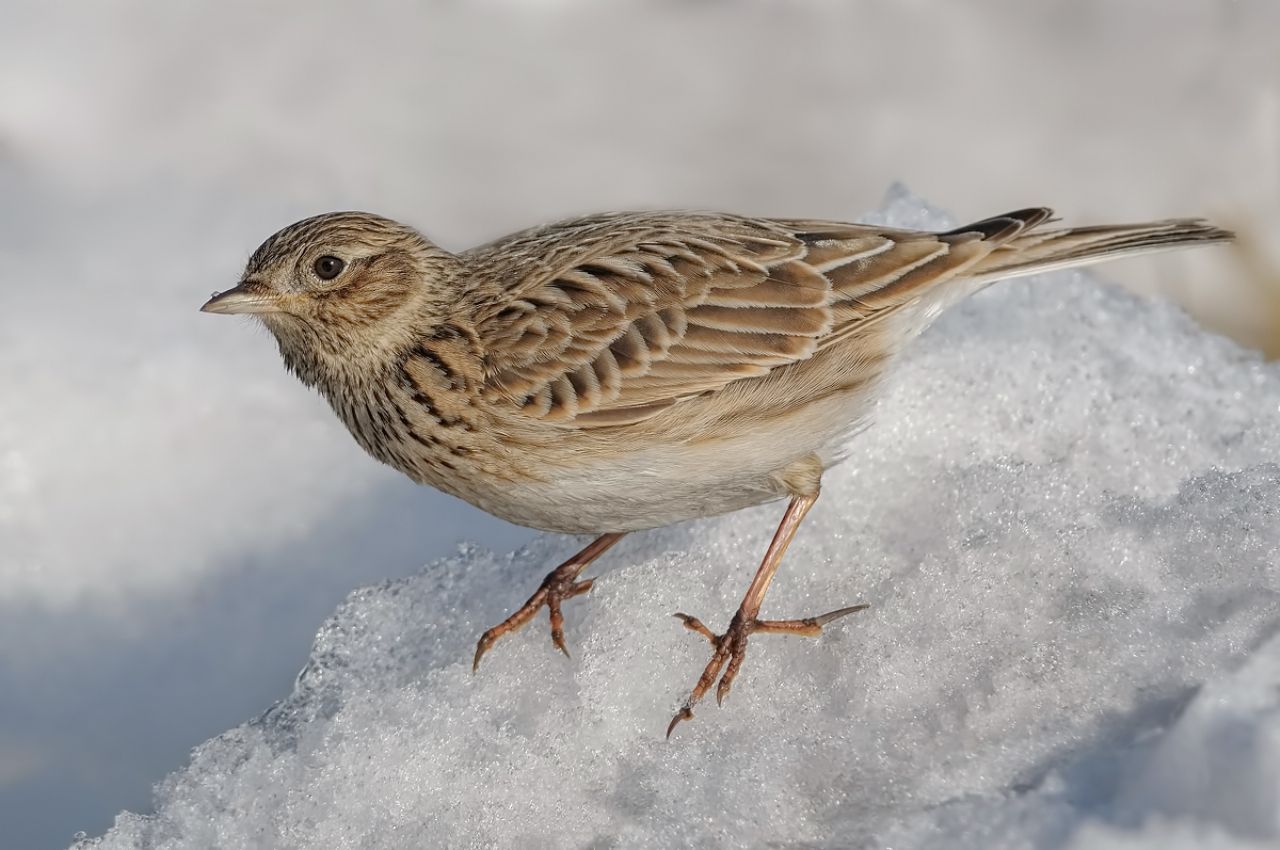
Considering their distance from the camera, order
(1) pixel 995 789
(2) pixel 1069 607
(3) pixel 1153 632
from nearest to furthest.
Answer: (1) pixel 995 789, (3) pixel 1153 632, (2) pixel 1069 607

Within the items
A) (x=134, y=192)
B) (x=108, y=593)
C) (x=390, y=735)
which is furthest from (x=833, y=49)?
(x=390, y=735)

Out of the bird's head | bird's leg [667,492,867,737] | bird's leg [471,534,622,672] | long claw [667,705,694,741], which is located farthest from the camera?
bird's leg [471,534,622,672]

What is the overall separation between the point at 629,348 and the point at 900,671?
1199mm

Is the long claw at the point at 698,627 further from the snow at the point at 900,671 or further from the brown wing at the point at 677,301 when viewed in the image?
the brown wing at the point at 677,301

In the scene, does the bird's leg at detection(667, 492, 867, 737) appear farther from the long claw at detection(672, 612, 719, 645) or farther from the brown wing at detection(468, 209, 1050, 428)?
the brown wing at detection(468, 209, 1050, 428)

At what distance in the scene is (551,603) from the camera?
4422 mm

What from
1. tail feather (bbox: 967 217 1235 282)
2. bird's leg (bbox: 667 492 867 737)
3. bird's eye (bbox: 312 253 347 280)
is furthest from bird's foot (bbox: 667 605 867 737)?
bird's eye (bbox: 312 253 347 280)

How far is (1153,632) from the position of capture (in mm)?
3635

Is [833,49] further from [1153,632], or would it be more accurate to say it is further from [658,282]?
[1153,632]

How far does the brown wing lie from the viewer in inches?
159

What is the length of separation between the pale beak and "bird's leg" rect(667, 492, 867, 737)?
1.53 m

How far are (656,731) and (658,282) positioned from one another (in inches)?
52.4

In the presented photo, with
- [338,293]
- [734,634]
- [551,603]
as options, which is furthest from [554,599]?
[338,293]

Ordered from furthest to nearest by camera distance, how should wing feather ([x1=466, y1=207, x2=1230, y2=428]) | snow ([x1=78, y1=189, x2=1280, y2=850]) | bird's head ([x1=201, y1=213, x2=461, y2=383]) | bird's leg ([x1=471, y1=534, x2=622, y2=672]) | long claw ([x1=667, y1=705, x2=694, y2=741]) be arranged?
1. bird's leg ([x1=471, y1=534, x2=622, y2=672])
2. bird's head ([x1=201, y1=213, x2=461, y2=383])
3. wing feather ([x1=466, y1=207, x2=1230, y2=428])
4. long claw ([x1=667, y1=705, x2=694, y2=741])
5. snow ([x1=78, y1=189, x2=1280, y2=850])
